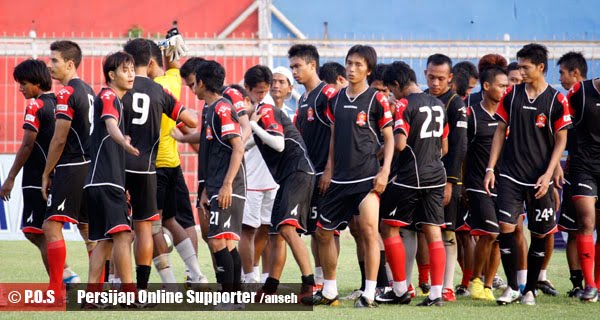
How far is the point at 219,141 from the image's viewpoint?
28.6 ft

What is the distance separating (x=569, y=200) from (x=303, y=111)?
2.68 m

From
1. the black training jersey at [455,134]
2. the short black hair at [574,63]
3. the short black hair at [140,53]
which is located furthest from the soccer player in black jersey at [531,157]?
the short black hair at [140,53]

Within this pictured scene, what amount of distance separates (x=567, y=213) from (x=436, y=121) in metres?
1.90

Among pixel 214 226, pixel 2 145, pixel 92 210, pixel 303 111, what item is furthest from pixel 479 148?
pixel 2 145

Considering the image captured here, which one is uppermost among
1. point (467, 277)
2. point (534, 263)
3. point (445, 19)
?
point (445, 19)

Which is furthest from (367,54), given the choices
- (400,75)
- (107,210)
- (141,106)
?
(107,210)

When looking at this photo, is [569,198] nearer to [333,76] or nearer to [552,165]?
[552,165]

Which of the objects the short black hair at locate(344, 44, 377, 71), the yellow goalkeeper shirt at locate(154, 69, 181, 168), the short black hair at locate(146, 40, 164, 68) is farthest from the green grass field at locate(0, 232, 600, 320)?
the short black hair at locate(146, 40, 164, 68)

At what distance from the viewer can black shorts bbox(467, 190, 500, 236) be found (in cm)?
985

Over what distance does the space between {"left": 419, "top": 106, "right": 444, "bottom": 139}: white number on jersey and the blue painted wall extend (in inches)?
592

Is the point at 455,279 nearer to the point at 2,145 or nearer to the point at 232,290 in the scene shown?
the point at 232,290

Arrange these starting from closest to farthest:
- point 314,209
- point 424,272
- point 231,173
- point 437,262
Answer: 1. point 231,173
2. point 437,262
3. point 314,209
4. point 424,272

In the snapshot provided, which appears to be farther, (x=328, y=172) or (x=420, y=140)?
(x=328, y=172)

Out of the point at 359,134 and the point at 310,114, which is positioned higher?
the point at 310,114
